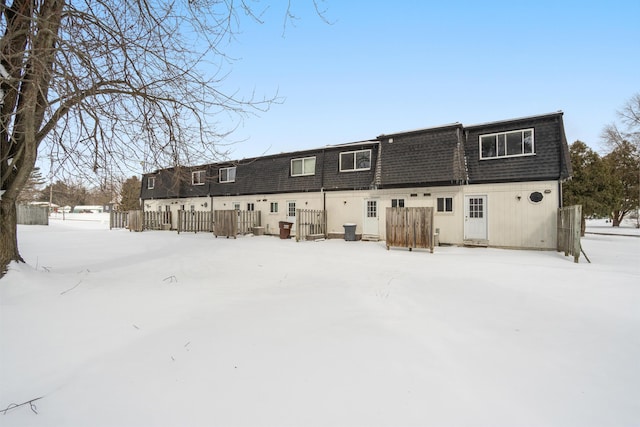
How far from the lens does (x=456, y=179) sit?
1197cm

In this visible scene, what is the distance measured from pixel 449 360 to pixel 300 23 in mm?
4504

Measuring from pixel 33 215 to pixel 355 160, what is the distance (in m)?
30.9

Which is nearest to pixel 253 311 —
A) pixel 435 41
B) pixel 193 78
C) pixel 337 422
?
pixel 337 422

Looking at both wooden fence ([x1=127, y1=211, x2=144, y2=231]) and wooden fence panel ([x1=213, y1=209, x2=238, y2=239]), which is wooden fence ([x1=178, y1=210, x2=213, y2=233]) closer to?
wooden fence ([x1=127, y1=211, x2=144, y2=231])

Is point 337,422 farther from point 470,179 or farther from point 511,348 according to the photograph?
point 470,179

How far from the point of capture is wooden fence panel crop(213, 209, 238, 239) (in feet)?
51.8

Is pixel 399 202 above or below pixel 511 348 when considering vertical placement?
above

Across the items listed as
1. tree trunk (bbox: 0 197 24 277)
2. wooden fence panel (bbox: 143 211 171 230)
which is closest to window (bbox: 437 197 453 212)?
tree trunk (bbox: 0 197 24 277)

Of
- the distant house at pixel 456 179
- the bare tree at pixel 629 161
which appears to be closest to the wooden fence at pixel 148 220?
the distant house at pixel 456 179

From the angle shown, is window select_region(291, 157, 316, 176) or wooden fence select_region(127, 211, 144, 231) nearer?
window select_region(291, 157, 316, 176)

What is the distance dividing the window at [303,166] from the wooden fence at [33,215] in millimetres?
25480

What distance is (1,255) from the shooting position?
4496 mm

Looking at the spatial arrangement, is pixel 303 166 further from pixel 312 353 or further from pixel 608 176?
pixel 608 176

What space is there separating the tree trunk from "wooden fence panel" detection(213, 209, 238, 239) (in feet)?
35.4
